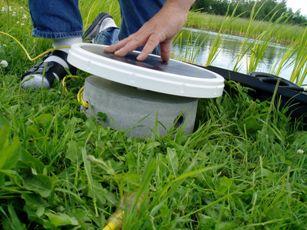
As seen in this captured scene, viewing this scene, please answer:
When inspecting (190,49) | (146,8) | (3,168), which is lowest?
(190,49)

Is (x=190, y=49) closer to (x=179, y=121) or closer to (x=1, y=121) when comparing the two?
(x=179, y=121)

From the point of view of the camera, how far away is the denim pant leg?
1.62 meters

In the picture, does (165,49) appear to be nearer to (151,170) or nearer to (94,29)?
(151,170)

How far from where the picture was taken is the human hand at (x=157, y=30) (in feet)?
4.01

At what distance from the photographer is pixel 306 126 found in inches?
53.9

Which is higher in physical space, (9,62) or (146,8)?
(146,8)

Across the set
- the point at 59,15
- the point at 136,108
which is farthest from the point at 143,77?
the point at 59,15

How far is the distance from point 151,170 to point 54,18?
1169mm

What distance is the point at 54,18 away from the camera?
1.63m

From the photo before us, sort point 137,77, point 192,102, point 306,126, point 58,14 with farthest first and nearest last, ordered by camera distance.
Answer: point 58,14
point 306,126
point 192,102
point 137,77

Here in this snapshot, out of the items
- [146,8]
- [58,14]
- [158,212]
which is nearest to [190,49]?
[146,8]

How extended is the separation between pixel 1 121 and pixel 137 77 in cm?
41

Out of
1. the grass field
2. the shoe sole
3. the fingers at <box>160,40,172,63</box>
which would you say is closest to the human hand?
the fingers at <box>160,40,172,63</box>

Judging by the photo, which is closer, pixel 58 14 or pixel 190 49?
pixel 58 14
